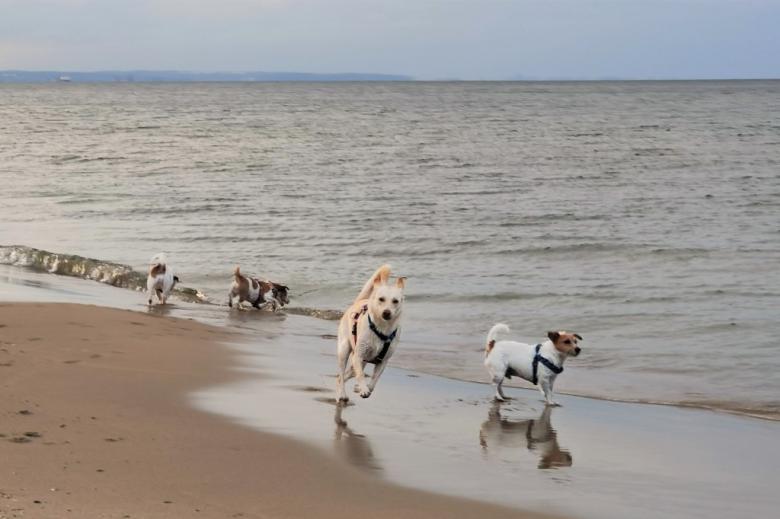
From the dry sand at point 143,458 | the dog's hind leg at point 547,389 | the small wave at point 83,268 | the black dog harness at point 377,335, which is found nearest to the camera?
the dry sand at point 143,458

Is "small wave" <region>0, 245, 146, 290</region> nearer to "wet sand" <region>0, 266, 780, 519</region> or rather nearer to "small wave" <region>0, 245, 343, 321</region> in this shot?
"small wave" <region>0, 245, 343, 321</region>

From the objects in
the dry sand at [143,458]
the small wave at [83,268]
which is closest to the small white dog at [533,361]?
the dry sand at [143,458]

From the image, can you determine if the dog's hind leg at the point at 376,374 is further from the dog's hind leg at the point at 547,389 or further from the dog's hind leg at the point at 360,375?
the dog's hind leg at the point at 547,389

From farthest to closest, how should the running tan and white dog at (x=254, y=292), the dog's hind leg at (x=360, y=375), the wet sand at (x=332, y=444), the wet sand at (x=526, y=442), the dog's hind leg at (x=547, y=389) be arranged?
1. the running tan and white dog at (x=254, y=292)
2. the dog's hind leg at (x=547, y=389)
3. the dog's hind leg at (x=360, y=375)
4. the wet sand at (x=526, y=442)
5. the wet sand at (x=332, y=444)

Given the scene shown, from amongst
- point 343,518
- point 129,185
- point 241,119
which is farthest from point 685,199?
point 241,119

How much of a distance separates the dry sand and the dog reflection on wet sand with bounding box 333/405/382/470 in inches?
6.7

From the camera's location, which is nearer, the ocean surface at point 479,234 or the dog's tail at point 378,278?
the dog's tail at point 378,278

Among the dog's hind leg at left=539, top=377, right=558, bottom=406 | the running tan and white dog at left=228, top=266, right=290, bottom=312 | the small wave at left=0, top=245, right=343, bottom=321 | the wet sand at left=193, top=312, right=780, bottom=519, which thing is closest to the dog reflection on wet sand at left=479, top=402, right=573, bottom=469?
the wet sand at left=193, top=312, right=780, bottom=519

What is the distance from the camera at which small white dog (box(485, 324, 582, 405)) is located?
33.6 ft

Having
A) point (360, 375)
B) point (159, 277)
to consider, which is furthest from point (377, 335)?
point (159, 277)

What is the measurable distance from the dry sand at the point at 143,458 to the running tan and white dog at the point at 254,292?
5892mm

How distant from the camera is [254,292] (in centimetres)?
1566

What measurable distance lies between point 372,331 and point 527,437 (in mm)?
1486

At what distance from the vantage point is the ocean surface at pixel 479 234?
13484 millimetres
